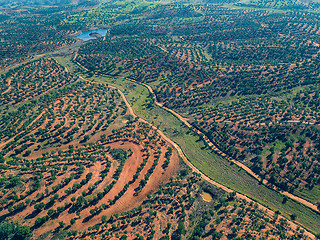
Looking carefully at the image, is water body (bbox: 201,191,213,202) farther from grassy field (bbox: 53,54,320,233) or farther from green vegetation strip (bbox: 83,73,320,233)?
green vegetation strip (bbox: 83,73,320,233)

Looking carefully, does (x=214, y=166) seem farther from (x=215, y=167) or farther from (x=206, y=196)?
(x=206, y=196)

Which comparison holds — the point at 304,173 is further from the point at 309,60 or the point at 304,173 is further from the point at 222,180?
the point at 309,60

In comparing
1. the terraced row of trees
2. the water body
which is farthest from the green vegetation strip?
the water body

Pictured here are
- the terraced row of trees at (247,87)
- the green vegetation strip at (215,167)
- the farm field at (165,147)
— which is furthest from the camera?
the terraced row of trees at (247,87)

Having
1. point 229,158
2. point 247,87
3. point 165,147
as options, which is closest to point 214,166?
point 229,158

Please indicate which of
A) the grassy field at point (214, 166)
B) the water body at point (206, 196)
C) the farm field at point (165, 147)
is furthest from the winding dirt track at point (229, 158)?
the water body at point (206, 196)

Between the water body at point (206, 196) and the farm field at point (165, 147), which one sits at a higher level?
the farm field at point (165, 147)

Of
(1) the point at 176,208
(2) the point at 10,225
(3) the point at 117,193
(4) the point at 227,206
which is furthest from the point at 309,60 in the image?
(2) the point at 10,225

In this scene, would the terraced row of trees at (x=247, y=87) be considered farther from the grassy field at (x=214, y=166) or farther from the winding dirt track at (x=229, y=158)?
the grassy field at (x=214, y=166)

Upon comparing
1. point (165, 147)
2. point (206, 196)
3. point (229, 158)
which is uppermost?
point (165, 147)

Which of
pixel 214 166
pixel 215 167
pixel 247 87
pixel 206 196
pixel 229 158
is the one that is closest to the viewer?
pixel 206 196
